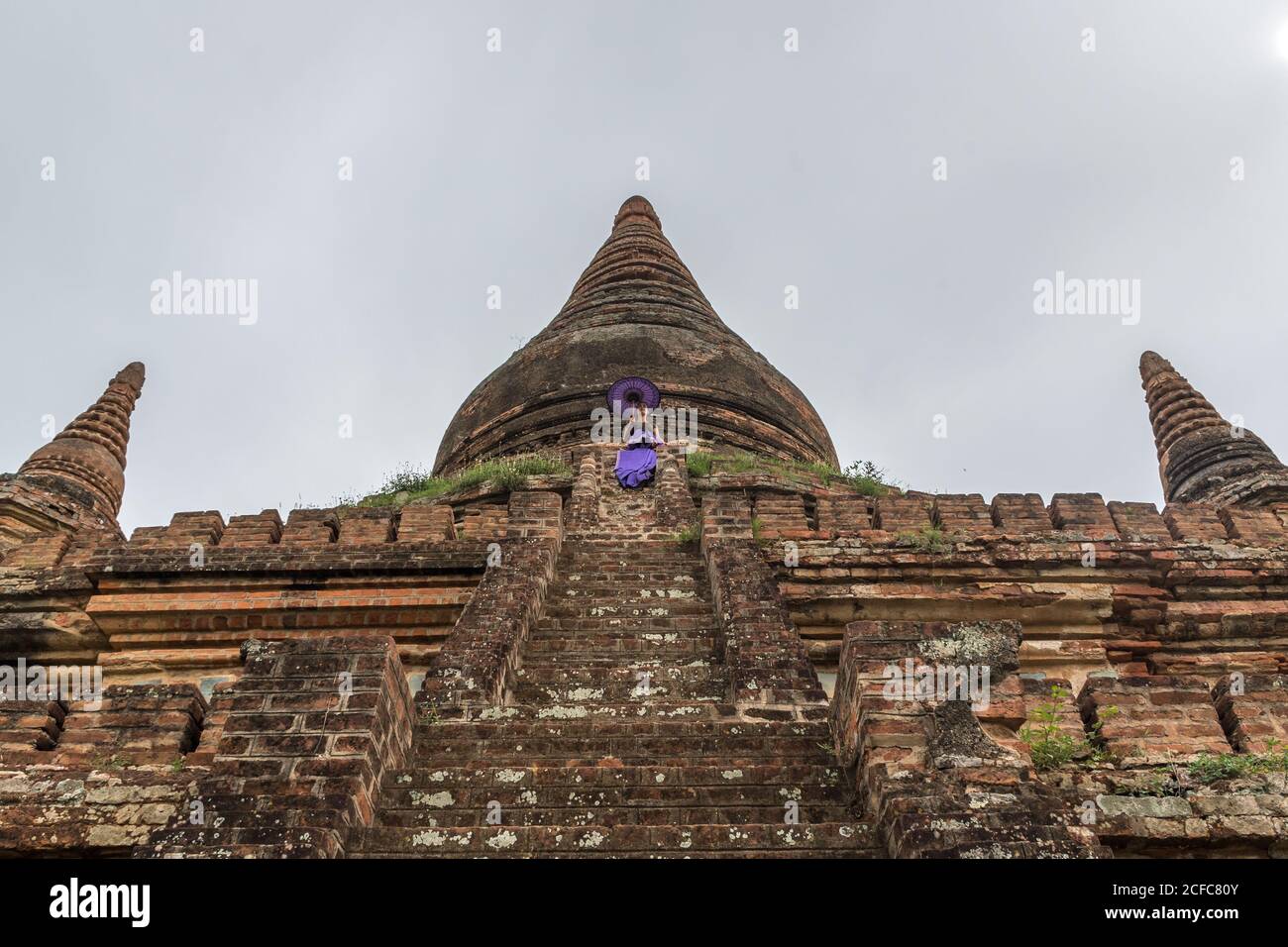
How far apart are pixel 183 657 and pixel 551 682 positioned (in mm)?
2973

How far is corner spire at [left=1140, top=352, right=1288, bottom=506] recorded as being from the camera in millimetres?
12828

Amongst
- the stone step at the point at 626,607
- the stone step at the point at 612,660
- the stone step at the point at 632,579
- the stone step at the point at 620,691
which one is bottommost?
the stone step at the point at 620,691

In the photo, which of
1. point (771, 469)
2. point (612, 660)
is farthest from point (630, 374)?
point (612, 660)

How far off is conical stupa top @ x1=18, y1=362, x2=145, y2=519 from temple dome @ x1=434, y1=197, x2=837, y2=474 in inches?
157

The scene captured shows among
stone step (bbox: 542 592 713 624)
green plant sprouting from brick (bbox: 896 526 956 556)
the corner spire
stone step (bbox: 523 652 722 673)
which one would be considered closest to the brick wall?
stone step (bbox: 523 652 722 673)

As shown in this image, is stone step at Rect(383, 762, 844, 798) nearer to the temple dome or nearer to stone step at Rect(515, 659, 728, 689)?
stone step at Rect(515, 659, 728, 689)

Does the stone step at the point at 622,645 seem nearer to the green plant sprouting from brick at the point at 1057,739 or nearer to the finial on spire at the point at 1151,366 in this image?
the green plant sprouting from brick at the point at 1057,739

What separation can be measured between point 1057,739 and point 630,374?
1030 cm

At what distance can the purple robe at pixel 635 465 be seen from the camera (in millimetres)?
10484

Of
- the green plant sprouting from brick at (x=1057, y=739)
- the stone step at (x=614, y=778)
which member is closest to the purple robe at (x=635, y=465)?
the stone step at (x=614, y=778)

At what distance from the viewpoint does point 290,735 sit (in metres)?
4.67

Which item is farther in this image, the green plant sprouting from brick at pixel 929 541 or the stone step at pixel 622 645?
the green plant sprouting from brick at pixel 929 541

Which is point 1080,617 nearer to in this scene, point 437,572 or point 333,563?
point 437,572

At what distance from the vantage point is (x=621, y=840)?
4.48m
